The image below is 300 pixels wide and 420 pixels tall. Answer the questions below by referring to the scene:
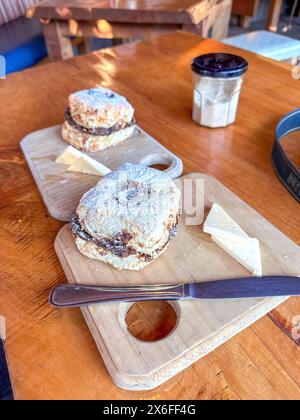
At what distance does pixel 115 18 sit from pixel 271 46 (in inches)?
32.8

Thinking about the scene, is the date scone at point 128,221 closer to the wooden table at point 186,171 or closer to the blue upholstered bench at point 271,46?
the wooden table at point 186,171

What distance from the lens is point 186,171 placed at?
2.42 ft

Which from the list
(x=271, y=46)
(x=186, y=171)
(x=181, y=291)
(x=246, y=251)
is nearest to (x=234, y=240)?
(x=246, y=251)

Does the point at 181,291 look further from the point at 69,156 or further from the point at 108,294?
the point at 69,156

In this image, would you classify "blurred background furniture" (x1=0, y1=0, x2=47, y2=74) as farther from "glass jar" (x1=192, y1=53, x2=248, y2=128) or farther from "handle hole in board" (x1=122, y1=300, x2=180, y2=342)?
"handle hole in board" (x1=122, y1=300, x2=180, y2=342)

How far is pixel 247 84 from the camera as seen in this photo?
1.05 metres

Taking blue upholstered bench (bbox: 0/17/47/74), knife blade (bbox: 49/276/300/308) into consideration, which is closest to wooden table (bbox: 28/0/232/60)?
blue upholstered bench (bbox: 0/17/47/74)

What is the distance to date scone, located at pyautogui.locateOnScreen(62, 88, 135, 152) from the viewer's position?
29.4 inches

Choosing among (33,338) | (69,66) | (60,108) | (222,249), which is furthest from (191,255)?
(69,66)

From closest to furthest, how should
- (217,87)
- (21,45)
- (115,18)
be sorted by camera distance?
(217,87) → (115,18) → (21,45)

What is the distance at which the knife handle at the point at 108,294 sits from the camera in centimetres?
45

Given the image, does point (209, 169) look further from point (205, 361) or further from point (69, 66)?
point (69, 66)

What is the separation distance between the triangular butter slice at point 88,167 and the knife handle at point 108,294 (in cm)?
29
